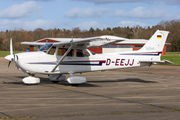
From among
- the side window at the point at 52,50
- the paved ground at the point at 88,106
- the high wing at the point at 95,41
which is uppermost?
the high wing at the point at 95,41

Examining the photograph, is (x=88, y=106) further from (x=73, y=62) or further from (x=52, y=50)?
(x=52, y=50)

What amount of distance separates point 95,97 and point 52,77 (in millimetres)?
4405

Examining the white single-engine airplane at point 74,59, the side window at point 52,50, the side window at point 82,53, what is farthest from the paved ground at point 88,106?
the side window at point 82,53

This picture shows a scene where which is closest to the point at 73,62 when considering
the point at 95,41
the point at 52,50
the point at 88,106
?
the point at 52,50

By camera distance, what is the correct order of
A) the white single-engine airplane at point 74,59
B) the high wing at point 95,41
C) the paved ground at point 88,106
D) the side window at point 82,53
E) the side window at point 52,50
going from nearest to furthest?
the paved ground at point 88,106, the high wing at point 95,41, the white single-engine airplane at point 74,59, the side window at point 52,50, the side window at point 82,53

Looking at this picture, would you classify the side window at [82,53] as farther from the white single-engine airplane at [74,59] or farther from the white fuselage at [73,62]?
the white fuselage at [73,62]

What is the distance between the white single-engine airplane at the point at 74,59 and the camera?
35.6 ft

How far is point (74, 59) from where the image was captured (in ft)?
38.1

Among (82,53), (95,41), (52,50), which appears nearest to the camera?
(95,41)

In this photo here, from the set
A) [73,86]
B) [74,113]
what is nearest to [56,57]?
[73,86]

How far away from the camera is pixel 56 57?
37.4 feet

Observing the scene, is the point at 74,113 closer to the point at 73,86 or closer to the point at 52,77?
the point at 73,86

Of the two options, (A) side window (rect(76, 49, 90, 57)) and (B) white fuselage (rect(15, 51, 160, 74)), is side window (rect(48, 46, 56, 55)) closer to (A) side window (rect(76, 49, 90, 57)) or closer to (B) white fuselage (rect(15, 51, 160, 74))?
(B) white fuselage (rect(15, 51, 160, 74))

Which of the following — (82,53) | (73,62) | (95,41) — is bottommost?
(73,62)
